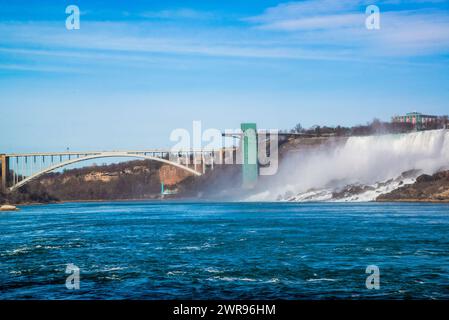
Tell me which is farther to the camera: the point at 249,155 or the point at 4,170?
the point at 249,155

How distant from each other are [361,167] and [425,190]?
1232cm

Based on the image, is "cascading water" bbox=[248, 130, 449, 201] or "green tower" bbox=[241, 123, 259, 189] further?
"green tower" bbox=[241, 123, 259, 189]

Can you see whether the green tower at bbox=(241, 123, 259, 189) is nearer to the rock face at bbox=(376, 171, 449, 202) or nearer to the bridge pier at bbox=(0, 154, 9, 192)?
the rock face at bbox=(376, 171, 449, 202)

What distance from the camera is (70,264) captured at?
1362cm

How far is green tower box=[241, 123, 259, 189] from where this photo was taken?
236 ft

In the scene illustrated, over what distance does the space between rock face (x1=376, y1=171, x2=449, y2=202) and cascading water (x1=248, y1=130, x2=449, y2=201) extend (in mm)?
1767

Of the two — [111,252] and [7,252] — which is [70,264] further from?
[7,252]

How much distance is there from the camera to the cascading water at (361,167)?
49938 millimetres

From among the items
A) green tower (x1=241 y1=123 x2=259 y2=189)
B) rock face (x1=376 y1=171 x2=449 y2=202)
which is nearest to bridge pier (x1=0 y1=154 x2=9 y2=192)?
green tower (x1=241 y1=123 x2=259 y2=189)

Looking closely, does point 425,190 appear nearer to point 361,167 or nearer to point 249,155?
point 361,167

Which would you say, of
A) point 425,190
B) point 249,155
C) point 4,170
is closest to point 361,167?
point 425,190

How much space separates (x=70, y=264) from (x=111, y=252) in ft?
7.12

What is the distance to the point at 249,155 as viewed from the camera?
7231cm

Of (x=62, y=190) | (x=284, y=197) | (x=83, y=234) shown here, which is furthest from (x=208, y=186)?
(x=83, y=234)
